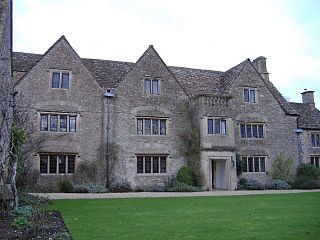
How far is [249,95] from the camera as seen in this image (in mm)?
30359

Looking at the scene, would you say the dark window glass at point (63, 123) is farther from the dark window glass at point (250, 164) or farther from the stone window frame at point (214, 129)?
the dark window glass at point (250, 164)

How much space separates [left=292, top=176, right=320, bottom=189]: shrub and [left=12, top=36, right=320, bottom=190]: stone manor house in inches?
84.8

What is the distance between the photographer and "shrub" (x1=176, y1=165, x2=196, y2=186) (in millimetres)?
25797

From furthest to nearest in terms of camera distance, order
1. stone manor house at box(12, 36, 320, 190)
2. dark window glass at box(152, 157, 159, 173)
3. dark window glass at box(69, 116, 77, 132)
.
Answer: dark window glass at box(152, 157, 159, 173) → dark window glass at box(69, 116, 77, 132) → stone manor house at box(12, 36, 320, 190)

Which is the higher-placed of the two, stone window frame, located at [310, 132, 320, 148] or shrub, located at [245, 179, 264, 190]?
stone window frame, located at [310, 132, 320, 148]

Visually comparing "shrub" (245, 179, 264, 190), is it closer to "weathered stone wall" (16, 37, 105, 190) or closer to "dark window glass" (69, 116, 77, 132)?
"weathered stone wall" (16, 37, 105, 190)

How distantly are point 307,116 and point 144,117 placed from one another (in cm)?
1619

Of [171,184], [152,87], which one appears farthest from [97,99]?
[171,184]

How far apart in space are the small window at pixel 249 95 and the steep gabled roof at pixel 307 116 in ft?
17.4

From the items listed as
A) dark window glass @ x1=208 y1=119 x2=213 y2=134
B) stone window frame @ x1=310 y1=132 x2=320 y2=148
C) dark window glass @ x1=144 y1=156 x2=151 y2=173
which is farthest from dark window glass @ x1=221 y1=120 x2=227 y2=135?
stone window frame @ x1=310 y1=132 x2=320 y2=148

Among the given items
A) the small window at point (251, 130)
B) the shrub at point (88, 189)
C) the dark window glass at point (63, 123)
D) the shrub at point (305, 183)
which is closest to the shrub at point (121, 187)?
the shrub at point (88, 189)

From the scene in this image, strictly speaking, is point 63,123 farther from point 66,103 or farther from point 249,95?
point 249,95

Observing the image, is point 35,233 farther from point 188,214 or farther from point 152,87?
point 152,87

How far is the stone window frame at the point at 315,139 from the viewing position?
32469 millimetres
